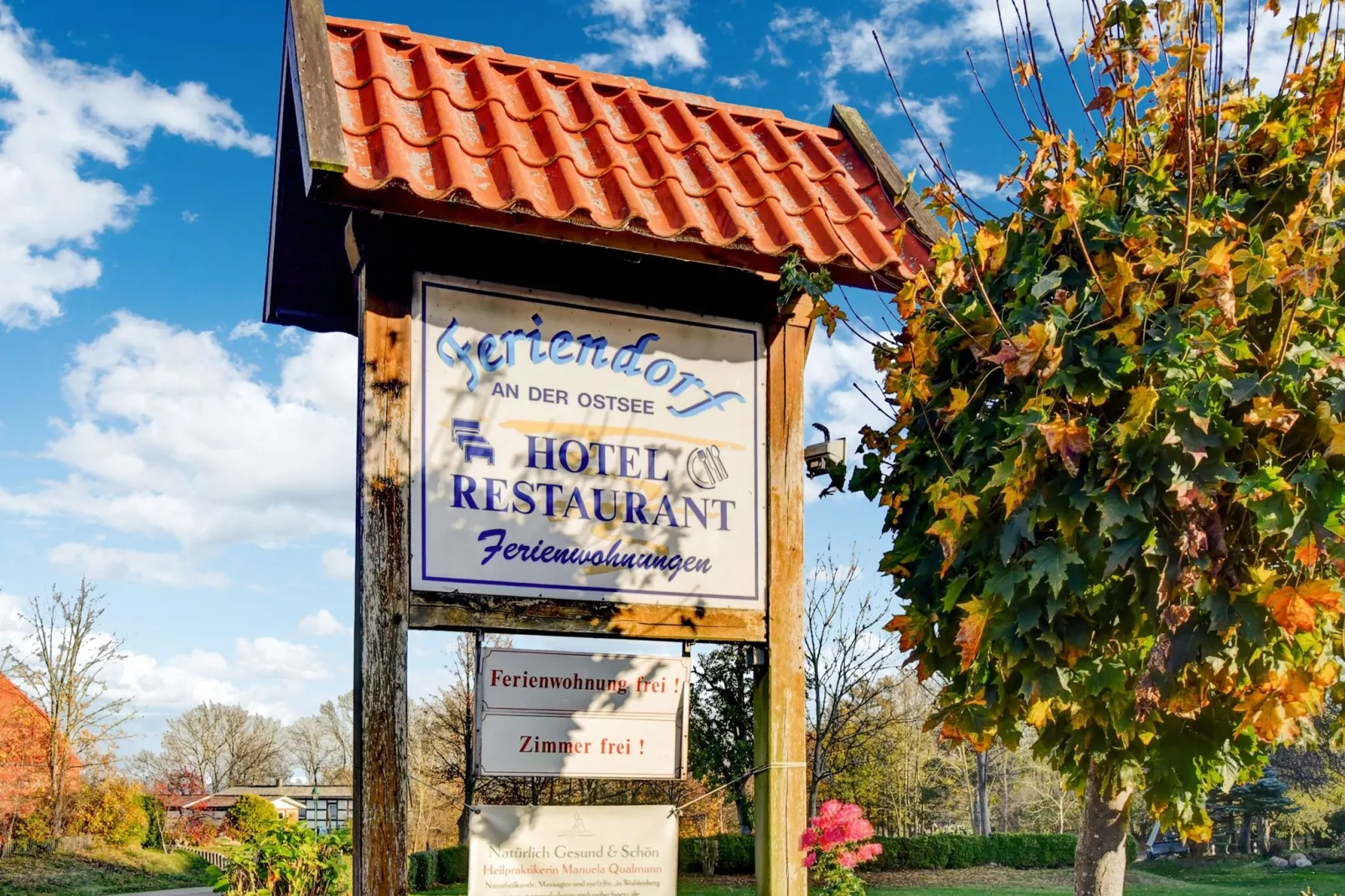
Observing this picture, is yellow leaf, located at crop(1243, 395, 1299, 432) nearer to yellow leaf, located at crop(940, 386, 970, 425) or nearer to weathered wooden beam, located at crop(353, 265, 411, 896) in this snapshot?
yellow leaf, located at crop(940, 386, 970, 425)

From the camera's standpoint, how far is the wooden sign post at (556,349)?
458 cm

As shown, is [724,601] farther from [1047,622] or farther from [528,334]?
[1047,622]

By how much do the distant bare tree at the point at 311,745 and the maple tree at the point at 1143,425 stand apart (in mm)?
69013

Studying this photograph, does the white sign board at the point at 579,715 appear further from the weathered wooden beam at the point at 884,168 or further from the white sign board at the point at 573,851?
the weathered wooden beam at the point at 884,168

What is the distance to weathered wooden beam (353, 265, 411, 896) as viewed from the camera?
175 inches

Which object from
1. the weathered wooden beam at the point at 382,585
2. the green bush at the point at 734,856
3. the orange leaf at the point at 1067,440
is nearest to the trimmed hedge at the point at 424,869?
the green bush at the point at 734,856

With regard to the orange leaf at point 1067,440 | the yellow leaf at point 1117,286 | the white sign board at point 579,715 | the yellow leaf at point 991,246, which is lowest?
the white sign board at point 579,715

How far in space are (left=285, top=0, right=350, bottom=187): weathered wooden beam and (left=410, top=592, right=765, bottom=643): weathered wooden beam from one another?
1.68 metres

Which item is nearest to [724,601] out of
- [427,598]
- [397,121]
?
[427,598]

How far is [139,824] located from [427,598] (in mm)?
37233

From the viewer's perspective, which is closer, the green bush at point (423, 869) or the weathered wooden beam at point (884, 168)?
the weathered wooden beam at point (884, 168)

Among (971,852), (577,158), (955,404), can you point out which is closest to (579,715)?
(955,404)

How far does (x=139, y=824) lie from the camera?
120 feet

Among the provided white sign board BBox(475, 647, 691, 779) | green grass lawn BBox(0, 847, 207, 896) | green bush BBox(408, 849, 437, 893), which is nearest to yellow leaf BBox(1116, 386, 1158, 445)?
white sign board BBox(475, 647, 691, 779)
